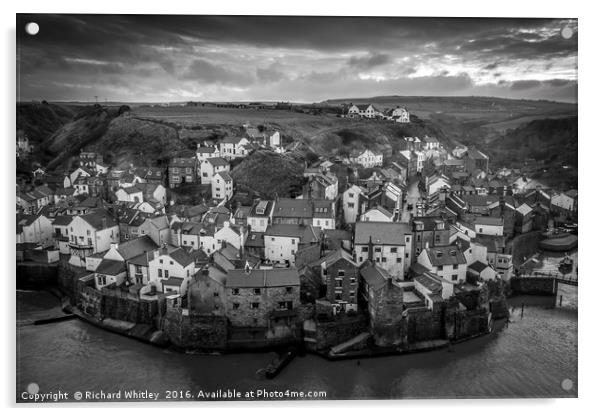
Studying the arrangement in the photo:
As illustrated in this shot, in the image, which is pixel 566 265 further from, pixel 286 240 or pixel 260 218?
pixel 260 218

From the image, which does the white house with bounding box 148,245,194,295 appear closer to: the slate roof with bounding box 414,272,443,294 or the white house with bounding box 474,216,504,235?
the slate roof with bounding box 414,272,443,294

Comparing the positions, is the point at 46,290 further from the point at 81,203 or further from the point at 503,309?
the point at 503,309

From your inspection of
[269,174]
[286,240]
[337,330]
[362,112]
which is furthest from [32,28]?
[362,112]

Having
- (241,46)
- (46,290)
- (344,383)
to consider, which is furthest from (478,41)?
(46,290)

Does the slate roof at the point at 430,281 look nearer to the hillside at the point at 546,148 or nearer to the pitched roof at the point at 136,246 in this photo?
the hillside at the point at 546,148

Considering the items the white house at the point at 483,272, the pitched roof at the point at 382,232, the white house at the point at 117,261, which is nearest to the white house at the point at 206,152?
the white house at the point at 117,261

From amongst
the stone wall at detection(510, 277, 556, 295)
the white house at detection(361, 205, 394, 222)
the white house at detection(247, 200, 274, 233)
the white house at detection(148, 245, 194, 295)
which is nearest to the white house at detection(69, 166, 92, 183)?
the white house at detection(247, 200, 274, 233)
